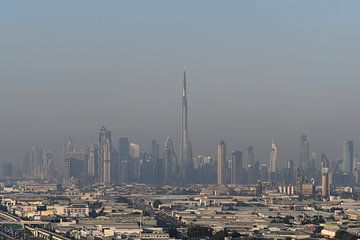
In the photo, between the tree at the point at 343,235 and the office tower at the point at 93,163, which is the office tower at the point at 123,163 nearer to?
the office tower at the point at 93,163

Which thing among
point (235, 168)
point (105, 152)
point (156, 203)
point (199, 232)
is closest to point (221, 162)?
point (235, 168)

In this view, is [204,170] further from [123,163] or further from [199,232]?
[199,232]

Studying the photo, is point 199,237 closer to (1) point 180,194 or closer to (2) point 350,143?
(1) point 180,194

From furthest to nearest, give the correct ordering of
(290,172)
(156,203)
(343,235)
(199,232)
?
1. (290,172)
2. (156,203)
3. (199,232)
4. (343,235)

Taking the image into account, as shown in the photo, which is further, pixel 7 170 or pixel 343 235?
pixel 7 170

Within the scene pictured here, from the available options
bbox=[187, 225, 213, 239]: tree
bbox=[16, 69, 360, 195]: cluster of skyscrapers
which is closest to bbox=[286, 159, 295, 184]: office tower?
bbox=[16, 69, 360, 195]: cluster of skyscrapers

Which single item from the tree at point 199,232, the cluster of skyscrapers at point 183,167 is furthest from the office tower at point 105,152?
the tree at point 199,232

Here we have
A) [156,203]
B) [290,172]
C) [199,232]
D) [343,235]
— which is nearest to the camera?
[343,235]
